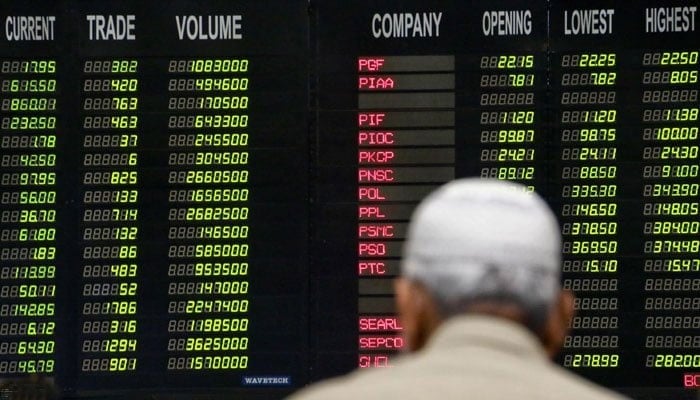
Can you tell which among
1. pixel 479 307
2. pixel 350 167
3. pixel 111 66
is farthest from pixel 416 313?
pixel 111 66

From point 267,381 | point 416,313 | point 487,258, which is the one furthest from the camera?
point 267,381

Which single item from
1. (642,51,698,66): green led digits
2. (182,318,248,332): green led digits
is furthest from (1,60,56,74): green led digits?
(642,51,698,66): green led digits

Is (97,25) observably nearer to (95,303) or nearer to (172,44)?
(172,44)

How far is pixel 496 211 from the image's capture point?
162 centimetres

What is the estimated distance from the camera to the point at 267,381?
8.68 meters

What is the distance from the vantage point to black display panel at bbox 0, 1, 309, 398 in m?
8.71

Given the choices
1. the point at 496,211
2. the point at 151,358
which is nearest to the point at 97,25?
the point at 151,358

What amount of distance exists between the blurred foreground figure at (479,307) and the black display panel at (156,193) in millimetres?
7014

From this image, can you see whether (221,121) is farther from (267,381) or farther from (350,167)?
(267,381)

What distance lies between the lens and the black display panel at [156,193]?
8.71m

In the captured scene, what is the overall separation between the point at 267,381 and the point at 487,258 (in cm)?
716

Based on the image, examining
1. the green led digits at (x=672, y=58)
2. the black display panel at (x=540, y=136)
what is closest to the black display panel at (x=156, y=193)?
the black display panel at (x=540, y=136)

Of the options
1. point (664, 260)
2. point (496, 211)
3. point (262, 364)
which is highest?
point (496, 211)

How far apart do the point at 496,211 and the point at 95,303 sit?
737 cm
